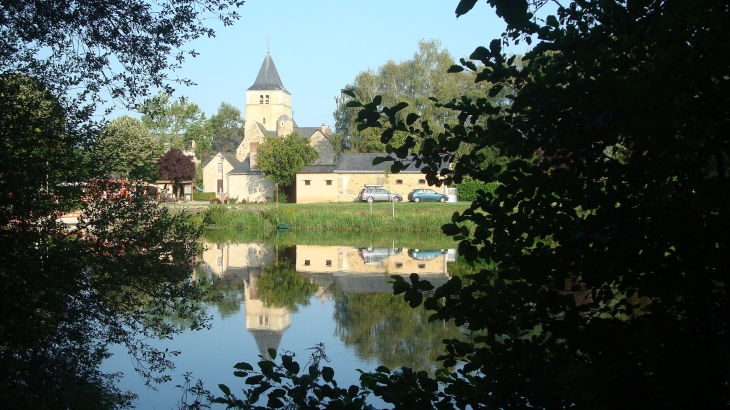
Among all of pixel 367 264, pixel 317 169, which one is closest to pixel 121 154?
pixel 367 264

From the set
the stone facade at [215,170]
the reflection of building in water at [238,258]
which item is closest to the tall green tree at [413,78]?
the stone facade at [215,170]

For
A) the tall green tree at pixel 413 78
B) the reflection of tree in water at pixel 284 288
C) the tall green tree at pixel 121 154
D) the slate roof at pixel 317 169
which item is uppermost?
the tall green tree at pixel 413 78

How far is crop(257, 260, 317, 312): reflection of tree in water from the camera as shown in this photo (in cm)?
1381

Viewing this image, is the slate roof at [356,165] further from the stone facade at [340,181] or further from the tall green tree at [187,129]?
the tall green tree at [187,129]

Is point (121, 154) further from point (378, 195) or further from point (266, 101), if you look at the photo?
point (266, 101)

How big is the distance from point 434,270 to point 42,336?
12.6 metres

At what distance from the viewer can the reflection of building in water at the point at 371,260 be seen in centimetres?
1736

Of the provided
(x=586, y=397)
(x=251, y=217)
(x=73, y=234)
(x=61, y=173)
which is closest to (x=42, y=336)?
(x=73, y=234)

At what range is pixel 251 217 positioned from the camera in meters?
29.7

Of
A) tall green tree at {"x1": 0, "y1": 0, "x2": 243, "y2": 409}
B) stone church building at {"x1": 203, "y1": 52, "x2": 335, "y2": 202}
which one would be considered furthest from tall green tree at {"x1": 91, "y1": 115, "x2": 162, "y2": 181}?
stone church building at {"x1": 203, "y1": 52, "x2": 335, "y2": 202}

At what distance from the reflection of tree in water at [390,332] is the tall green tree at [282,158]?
25.2m

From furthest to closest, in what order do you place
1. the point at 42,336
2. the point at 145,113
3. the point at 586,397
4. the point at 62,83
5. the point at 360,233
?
1. the point at 360,233
2. the point at 145,113
3. the point at 62,83
4. the point at 42,336
5. the point at 586,397

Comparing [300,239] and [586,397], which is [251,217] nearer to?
[300,239]

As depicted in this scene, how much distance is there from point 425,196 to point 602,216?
34627 mm
